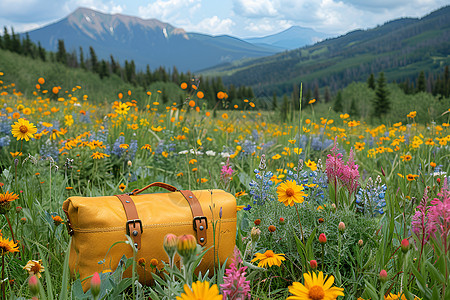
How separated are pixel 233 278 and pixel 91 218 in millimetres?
911

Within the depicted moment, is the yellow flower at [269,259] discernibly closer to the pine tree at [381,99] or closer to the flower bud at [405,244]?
the flower bud at [405,244]

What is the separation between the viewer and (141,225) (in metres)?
1.83

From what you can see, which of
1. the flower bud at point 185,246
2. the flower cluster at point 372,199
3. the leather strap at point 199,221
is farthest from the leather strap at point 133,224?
the flower cluster at point 372,199

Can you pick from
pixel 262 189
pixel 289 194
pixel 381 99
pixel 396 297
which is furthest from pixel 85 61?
pixel 396 297

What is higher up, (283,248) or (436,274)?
(436,274)

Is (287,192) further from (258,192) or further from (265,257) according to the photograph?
(258,192)

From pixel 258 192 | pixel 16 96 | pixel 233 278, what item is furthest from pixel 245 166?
pixel 16 96

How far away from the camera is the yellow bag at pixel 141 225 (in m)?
1.77

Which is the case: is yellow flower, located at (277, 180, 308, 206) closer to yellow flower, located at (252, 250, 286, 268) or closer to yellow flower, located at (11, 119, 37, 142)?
yellow flower, located at (252, 250, 286, 268)

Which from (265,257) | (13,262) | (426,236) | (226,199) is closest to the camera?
(426,236)

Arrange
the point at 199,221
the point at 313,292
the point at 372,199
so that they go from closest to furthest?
the point at 313,292
the point at 199,221
the point at 372,199

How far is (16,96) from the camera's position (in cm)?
799

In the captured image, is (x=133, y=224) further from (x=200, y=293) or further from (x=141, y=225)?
(x=200, y=293)

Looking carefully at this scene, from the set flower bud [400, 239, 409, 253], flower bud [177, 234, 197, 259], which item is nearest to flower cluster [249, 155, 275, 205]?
flower bud [400, 239, 409, 253]
